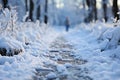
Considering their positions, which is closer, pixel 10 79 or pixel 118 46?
pixel 10 79

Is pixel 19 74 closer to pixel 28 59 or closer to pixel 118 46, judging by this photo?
pixel 28 59

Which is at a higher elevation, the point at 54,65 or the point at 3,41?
the point at 3,41

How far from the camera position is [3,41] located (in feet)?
32.2

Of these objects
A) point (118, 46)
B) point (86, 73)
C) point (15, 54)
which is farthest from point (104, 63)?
point (15, 54)

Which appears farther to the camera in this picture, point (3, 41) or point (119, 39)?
point (119, 39)

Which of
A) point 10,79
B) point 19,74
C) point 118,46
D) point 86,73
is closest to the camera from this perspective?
point 10,79

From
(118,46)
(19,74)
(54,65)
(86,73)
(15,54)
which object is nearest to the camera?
(19,74)

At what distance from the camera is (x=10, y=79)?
23.3 ft

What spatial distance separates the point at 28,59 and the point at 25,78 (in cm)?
229

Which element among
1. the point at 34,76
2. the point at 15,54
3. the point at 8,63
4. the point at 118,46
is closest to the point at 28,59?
the point at 15,54

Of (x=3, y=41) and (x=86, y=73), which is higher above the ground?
(x=3, y=41)

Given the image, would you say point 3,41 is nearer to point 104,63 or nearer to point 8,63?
point 8,63

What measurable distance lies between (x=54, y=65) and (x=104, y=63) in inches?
62.0

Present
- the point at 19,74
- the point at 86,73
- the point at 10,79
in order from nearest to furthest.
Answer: the point at 10,79, the point at 19,74, the point at 86,73
